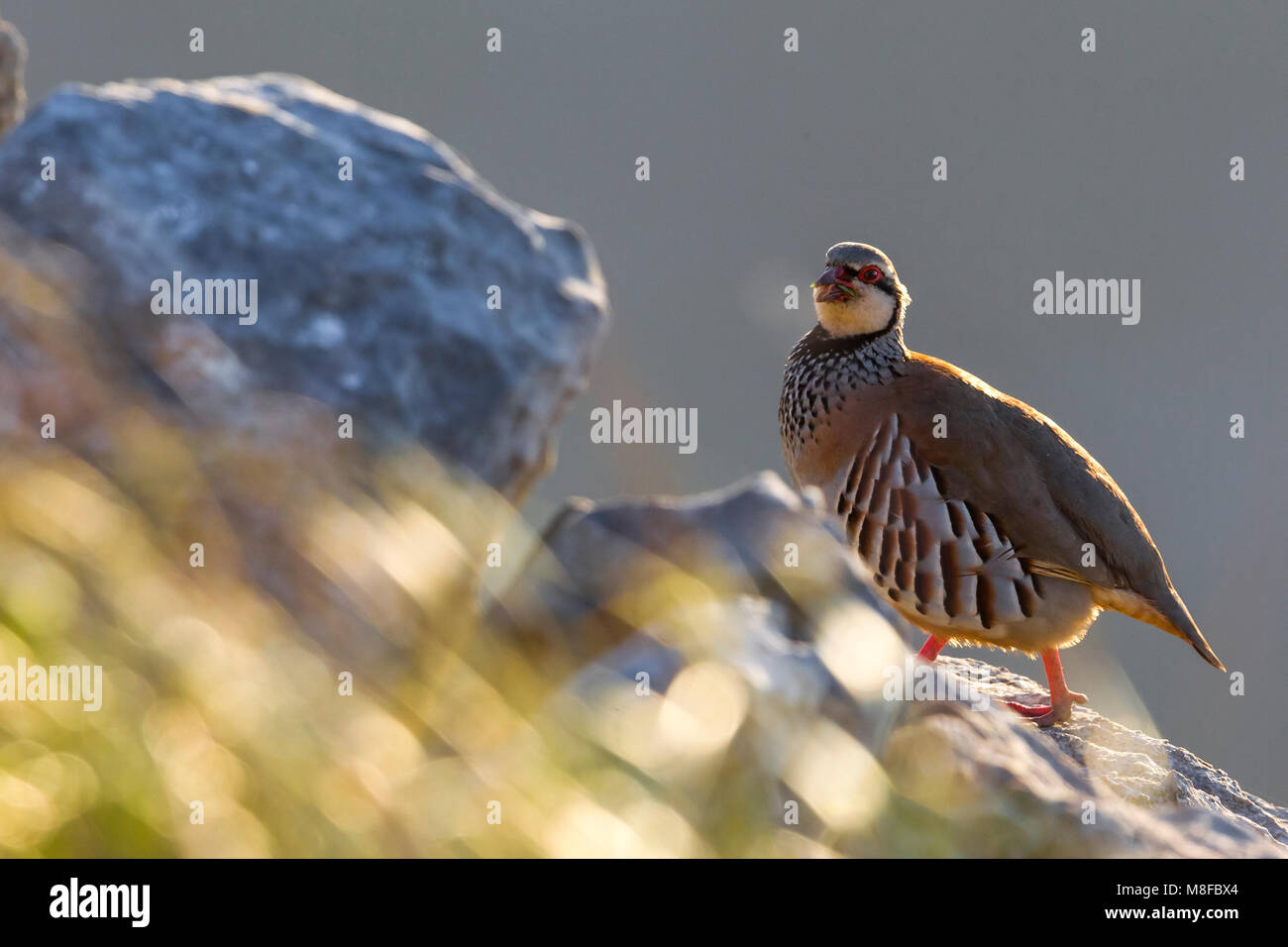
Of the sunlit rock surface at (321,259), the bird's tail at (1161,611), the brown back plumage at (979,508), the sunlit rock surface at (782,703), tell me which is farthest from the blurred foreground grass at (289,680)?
the bird's tail at (1161,611)

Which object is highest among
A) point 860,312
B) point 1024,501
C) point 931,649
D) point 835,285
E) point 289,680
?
point 835,285

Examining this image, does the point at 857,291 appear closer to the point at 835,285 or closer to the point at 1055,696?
the point at 835,285

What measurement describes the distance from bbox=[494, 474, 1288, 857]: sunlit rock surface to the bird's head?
5.84 ft

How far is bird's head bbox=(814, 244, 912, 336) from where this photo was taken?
178 inches

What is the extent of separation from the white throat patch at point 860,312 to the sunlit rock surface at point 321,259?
114cm

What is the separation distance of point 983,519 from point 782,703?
2.13 m

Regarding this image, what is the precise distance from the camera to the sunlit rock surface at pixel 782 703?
2.01m

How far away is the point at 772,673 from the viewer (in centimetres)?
224

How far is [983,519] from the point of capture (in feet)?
13.4

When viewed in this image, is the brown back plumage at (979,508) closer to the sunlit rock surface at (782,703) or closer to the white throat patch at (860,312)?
the white throat patch at (860,312)

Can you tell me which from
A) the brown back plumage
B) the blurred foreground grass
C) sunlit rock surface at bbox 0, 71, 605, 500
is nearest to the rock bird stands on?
the brown back plumage

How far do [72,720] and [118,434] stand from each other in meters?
0.63

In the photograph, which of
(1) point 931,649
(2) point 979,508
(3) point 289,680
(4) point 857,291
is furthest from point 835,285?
(3) point 289,680

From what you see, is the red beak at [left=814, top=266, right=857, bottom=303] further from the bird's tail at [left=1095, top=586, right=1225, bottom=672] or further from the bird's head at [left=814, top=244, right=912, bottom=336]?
the bird's tail at [left=1095, top=586, right=1225, bottom=672]
